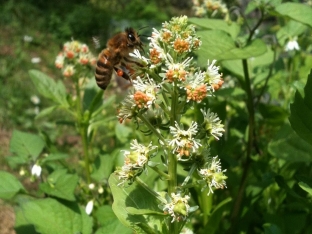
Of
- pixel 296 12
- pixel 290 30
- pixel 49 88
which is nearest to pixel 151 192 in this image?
pixel 296 12

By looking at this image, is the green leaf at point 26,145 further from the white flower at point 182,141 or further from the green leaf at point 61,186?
the white flower at point 182,141

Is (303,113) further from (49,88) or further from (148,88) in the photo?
(49,88)


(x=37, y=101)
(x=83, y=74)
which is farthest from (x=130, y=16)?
(x=83, y=74)

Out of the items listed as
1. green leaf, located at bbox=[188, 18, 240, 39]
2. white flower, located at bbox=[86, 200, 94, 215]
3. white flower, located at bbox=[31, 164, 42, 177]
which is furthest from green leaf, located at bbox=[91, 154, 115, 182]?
green leaf, located at bbox=[188, 18, 240, 39]

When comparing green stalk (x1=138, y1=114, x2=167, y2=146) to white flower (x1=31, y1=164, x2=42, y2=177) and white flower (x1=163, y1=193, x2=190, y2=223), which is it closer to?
white flower (x1=163, y1=193, x2=190, y2=223)

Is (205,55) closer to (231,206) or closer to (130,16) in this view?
(231,206)
